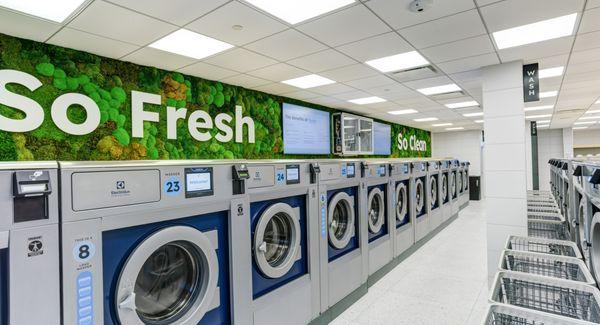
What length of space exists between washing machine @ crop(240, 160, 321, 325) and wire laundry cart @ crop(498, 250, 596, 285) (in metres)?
1.43

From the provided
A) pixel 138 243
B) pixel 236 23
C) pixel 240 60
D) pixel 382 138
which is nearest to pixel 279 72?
pixel 240 60

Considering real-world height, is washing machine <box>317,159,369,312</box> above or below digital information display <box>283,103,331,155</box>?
below

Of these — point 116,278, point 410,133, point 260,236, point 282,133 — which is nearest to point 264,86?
point 282,133

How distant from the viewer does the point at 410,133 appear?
Answer: 12.3m

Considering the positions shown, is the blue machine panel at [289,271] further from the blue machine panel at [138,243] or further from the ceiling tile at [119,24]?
the ceiling tile at [119,24]

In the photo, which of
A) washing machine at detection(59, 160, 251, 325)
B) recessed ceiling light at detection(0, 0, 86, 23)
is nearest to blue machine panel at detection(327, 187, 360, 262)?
washing machine at detection(59, 160, 251, 325)

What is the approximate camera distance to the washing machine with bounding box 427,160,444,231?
6.00m

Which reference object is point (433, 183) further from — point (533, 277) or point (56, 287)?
point (56, 287)

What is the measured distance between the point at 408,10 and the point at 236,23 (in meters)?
1.47

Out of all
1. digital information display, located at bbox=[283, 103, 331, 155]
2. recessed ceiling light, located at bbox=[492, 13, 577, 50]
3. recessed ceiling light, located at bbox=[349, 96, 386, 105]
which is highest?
recessed ceiling light, located at bbox=[349, 96, 386, 105]

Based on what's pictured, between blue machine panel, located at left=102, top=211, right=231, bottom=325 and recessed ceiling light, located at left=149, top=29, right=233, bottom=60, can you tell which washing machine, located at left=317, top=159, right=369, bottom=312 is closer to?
blue machine panel, located at left=102, top=211, right=231, bottom=325

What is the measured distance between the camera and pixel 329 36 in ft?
10.7

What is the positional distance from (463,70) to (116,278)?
467cm

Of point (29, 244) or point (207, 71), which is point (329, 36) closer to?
point (207, 71)
